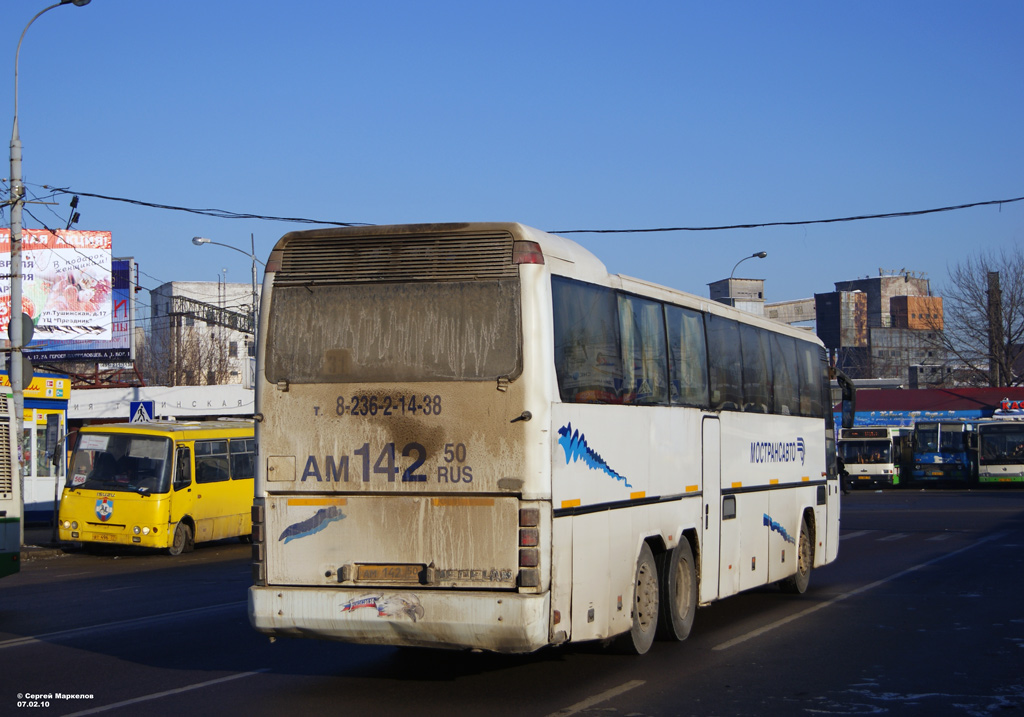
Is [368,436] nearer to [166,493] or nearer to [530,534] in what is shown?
[530,534]

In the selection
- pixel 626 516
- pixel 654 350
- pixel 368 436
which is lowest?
pixel 626 516

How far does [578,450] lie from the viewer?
866cm

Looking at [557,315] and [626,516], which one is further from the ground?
[557,315]

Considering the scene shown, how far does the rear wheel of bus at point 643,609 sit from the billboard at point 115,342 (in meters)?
34.9

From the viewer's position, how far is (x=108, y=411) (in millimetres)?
38375

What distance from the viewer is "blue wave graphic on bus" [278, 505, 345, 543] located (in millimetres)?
8555

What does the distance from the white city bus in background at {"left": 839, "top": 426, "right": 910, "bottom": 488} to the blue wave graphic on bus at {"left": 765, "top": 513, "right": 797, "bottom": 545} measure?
121 feet

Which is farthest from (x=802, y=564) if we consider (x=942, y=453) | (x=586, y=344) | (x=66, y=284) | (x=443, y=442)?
(x=942, y=453)

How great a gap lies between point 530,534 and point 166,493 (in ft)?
50.6

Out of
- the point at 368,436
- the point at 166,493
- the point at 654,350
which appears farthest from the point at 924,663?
the point at 166,493

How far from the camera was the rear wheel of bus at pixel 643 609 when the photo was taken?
988 centimetres

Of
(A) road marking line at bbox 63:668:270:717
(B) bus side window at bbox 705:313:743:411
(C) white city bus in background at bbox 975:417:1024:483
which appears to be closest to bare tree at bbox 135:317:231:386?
(C) white city bus in background at bbox 975:417:1024:483

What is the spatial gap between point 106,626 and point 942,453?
45.4 meters

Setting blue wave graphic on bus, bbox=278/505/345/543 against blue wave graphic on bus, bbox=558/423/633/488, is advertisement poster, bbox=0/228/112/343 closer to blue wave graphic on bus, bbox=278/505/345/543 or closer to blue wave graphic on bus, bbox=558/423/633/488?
blue wave graphic on bus, bbox=278/505/345/543
